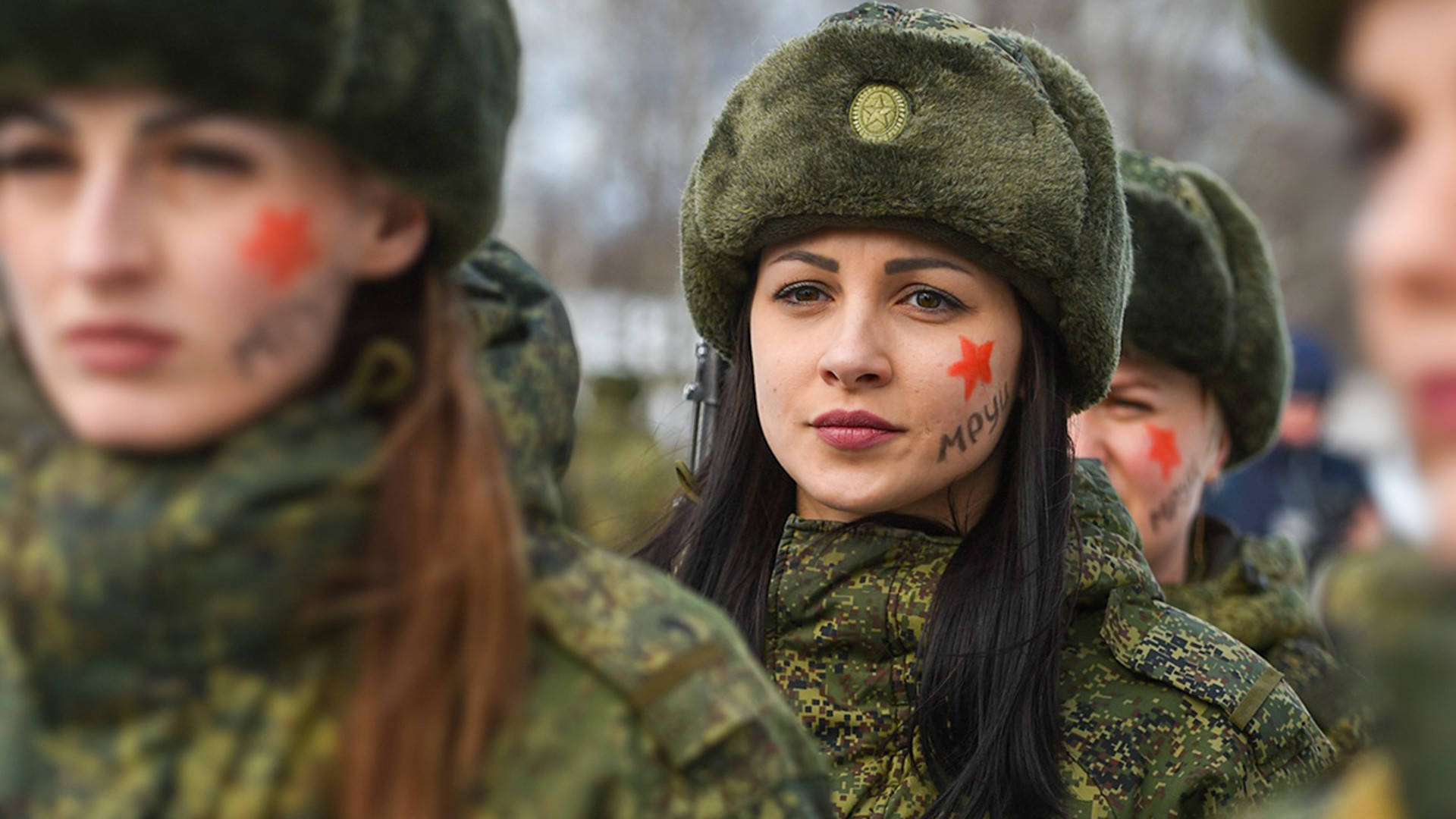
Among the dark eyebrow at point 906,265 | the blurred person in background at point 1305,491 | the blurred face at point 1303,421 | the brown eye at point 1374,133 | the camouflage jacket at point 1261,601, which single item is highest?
the brown eye at point 1374,133

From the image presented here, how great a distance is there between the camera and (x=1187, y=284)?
150 inches

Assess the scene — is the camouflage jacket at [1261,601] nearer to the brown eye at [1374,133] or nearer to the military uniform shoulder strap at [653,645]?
the military uniform shoulder strap at [653,645]

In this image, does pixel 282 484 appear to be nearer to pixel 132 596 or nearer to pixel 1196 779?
pixel 132 596

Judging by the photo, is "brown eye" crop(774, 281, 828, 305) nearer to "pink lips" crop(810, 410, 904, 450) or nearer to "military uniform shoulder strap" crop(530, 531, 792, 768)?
"pink lips" crop(810, 410, 904, 450)

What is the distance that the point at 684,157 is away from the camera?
846 inches

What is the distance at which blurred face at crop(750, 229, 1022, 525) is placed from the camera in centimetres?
290

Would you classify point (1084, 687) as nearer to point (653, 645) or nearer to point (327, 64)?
point (653, 645)

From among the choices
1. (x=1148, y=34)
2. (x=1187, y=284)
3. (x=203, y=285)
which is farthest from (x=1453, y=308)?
(x=1148, y=34)

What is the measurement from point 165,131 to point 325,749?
69 centimetres

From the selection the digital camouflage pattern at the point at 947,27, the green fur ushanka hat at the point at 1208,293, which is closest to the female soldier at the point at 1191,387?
the green fur ushanka hat at the point at 1208,293

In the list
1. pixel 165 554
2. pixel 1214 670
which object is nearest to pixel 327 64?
pixel 165 554

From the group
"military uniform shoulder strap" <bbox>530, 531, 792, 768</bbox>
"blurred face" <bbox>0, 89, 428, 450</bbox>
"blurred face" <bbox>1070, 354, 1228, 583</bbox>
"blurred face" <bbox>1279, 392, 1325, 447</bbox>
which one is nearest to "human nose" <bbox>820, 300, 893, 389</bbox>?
"military uniform shoulder strap" <bbox>530, 531, 792, 768</bbox>

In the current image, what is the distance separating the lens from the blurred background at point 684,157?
5.54 ft

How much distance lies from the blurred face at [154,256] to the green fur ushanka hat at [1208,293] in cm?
239
